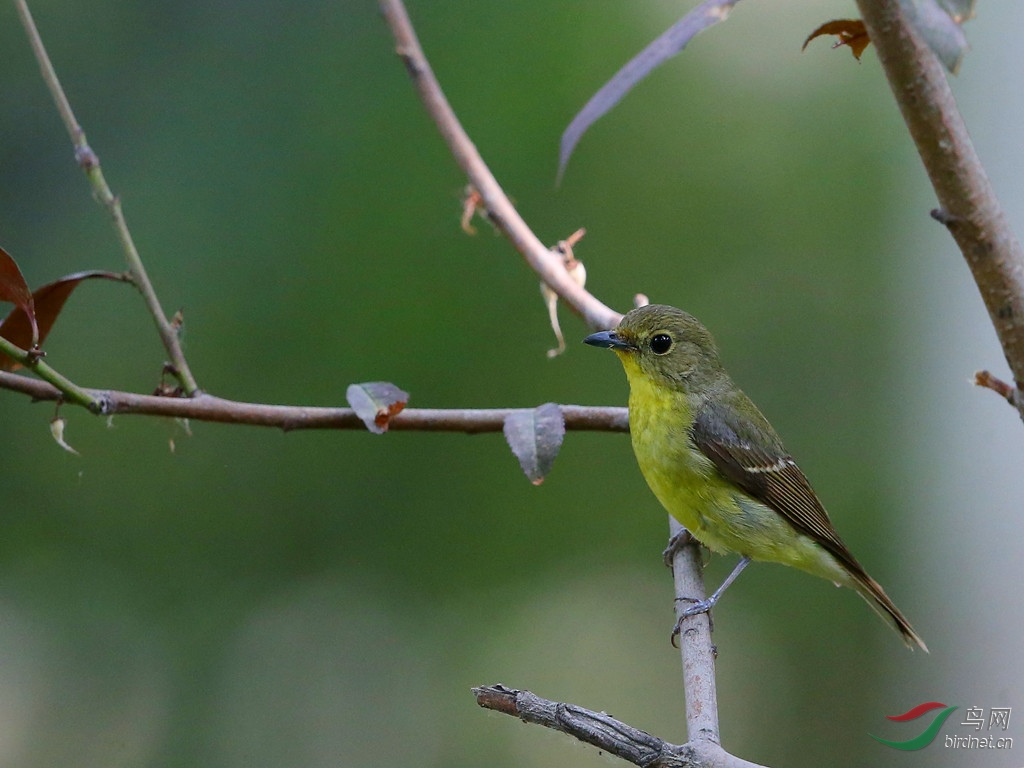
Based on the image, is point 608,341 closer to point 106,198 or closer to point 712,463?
point 712,463

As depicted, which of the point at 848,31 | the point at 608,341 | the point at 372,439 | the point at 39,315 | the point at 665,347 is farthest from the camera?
the point at 372,439

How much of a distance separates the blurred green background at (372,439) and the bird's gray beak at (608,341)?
1703 millimetres

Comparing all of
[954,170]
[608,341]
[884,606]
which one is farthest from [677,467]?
[954,170]

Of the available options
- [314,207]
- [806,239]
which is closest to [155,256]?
[314,207]

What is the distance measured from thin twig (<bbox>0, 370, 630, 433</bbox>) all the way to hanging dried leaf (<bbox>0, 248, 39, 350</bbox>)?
0.34 ft

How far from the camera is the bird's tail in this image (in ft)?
9.34

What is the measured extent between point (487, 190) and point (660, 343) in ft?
2.36

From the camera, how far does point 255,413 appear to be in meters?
1.82

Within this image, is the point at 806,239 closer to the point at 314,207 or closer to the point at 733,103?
the point at 733,103

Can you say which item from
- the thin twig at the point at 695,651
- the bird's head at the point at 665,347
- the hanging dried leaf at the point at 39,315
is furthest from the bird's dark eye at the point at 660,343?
the hanging dried leaf at the point at 39,315

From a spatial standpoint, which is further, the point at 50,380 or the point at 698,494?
the point at 698,494

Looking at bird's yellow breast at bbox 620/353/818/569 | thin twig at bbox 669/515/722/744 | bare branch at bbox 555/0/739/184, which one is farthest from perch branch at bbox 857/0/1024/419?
bird's yellow breast at bbox 620/353/818/569

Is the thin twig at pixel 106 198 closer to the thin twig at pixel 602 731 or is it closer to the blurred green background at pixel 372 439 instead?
the thin twig at pixel 602 731

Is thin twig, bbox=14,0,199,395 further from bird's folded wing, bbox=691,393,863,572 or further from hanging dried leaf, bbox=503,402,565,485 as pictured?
bird's folded wing, bbox=691,393,863,572
